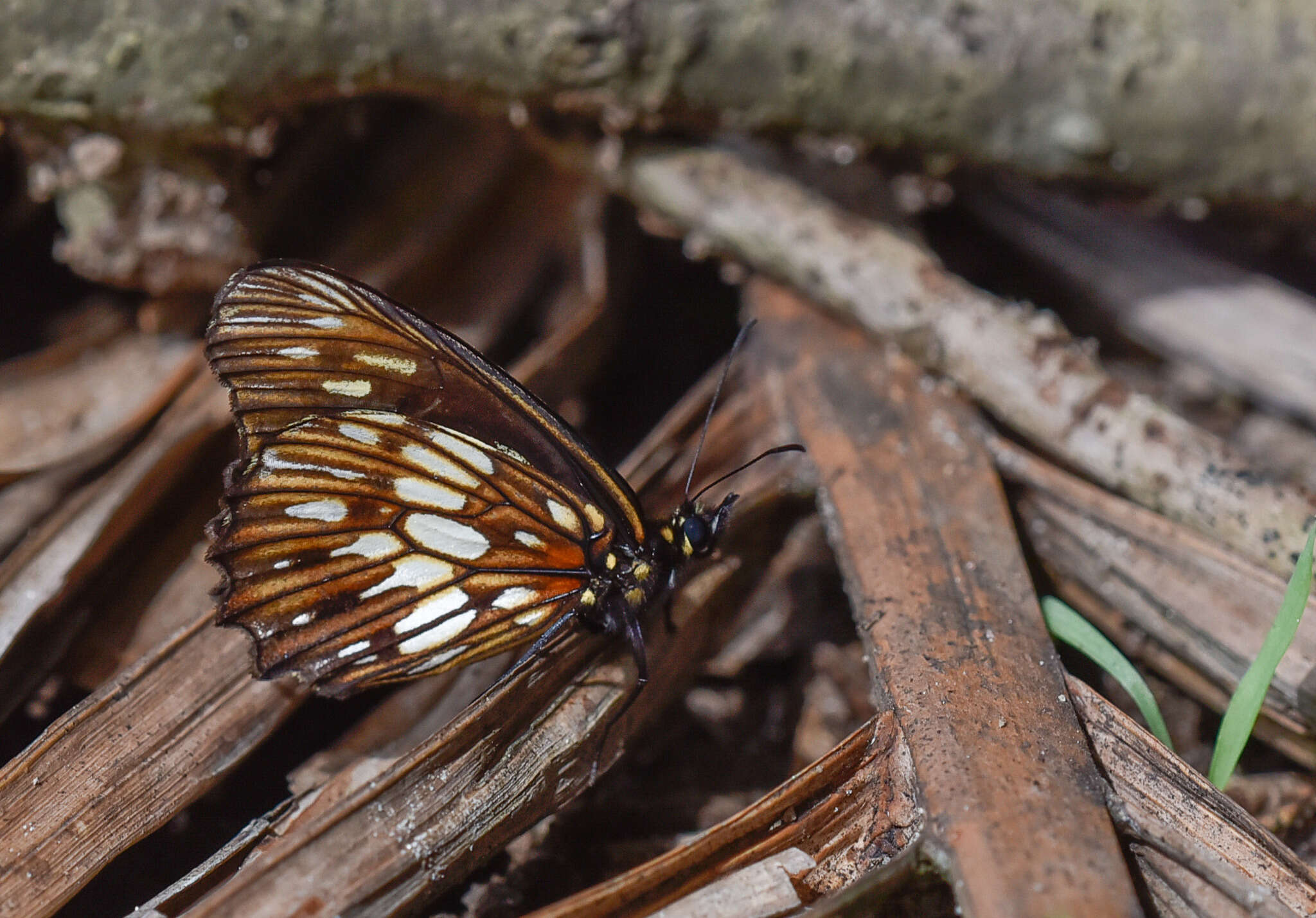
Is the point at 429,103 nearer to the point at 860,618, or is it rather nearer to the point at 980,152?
the point at 980,152

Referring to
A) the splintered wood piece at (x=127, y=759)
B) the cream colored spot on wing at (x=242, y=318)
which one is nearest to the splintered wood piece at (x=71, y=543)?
the splintered wood piece at (x=127, y=759)

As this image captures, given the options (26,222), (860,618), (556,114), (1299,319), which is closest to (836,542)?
(860,618)

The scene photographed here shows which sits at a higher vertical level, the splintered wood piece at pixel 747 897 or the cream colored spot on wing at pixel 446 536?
the cream colored spot on wing at pixel 446 536

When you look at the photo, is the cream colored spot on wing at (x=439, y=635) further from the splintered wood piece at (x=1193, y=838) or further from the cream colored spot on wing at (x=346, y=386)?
the splintered wood piece at (x=1193, y=838)

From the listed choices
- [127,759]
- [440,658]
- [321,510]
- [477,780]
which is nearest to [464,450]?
[321,510]

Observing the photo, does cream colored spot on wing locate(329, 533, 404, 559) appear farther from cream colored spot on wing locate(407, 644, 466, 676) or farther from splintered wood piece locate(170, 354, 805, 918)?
splintered wood piece locate(170, 354, 805, 918)

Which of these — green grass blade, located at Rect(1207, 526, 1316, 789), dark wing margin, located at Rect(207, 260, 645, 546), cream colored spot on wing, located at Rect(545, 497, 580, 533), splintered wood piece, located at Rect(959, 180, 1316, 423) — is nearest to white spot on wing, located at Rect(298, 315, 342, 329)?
dark wing margin, located at Rect(207, 260, 645, 546)
